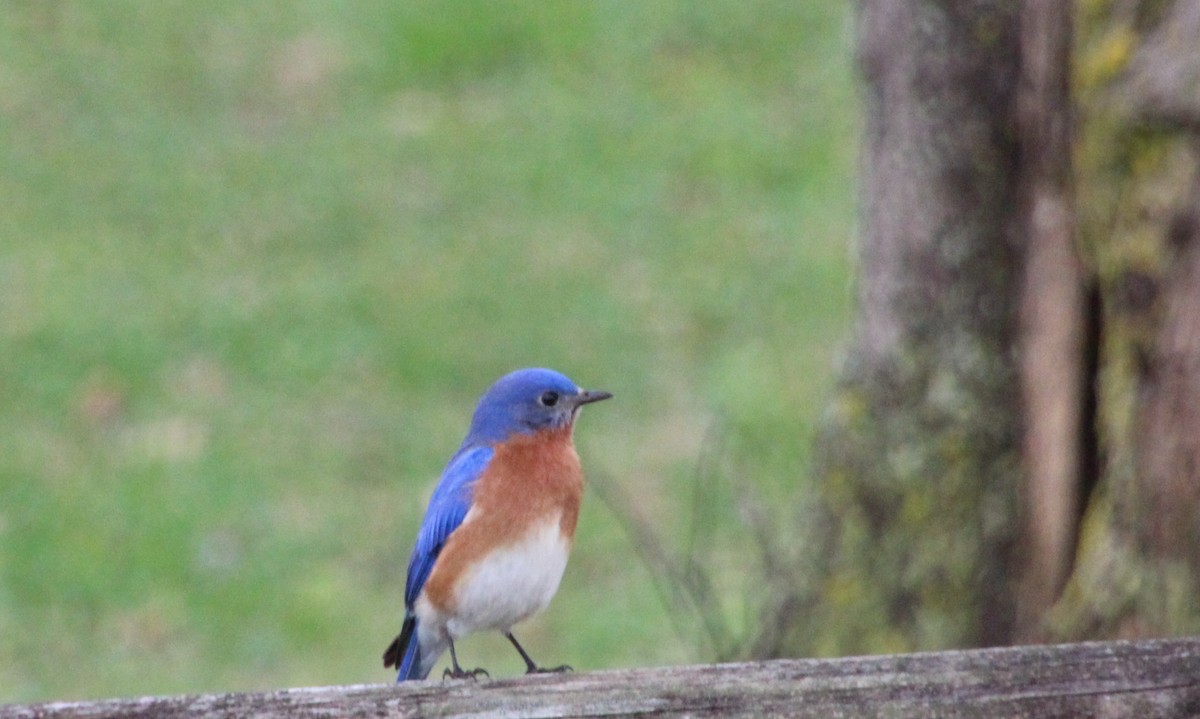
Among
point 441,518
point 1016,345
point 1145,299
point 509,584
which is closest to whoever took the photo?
point 509,584

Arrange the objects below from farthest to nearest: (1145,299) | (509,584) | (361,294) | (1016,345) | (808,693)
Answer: (361,294), (1016,345), (1145,299), (509,584), (808,693)

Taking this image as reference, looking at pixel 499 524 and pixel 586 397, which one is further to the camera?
pixel 586 397

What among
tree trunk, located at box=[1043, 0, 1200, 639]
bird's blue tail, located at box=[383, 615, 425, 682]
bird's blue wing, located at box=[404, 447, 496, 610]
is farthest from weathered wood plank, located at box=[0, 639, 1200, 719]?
tree trunk, located at box=[1043, 0, 1200, 639]

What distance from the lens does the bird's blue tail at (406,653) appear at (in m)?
3.95

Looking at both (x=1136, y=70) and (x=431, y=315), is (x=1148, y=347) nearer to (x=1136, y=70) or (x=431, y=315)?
(x=1136, y=70)

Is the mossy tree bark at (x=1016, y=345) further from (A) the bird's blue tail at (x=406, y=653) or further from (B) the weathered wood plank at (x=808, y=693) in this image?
(B) the weathered wood plank at (x=808, y=693)

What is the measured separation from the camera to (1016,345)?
5.10 meters

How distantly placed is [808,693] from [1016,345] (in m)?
2.62

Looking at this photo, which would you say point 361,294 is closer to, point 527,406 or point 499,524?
point 527,406

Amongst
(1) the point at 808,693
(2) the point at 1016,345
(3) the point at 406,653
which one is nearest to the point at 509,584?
(3) the point at 406,653

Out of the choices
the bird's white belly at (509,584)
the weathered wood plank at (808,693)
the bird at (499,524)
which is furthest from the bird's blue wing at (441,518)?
the weathered wood plank at (808,693)

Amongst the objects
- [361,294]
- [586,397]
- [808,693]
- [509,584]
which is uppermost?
[361,294]

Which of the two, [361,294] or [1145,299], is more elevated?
[361,294]

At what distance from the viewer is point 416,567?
4156 millimetres
